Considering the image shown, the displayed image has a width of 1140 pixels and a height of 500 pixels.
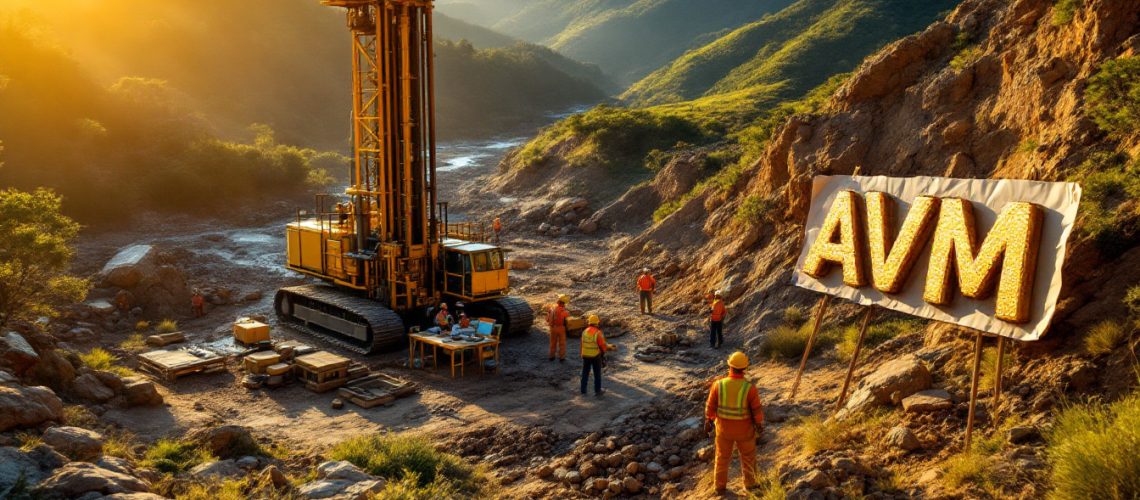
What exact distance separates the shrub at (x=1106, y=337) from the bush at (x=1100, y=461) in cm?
150

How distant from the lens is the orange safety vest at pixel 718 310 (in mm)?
14992

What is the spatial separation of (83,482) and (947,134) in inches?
596

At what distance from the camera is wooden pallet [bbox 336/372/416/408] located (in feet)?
41.8

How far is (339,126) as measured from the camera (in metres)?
67.6

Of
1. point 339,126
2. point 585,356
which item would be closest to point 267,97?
point 339,126

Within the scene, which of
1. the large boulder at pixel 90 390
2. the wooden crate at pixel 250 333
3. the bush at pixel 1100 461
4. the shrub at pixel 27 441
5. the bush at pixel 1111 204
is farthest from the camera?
the wooden crate at pixel 250 333

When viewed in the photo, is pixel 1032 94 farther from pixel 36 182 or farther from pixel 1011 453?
pixel 36 182

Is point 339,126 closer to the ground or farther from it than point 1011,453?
farther from it

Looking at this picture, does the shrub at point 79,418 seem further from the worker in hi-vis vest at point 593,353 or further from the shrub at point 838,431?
the shrub at point 838,431

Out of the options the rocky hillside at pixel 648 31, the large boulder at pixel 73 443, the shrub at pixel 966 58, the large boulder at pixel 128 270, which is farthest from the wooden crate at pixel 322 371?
the rocky hillside at pixel 648 31

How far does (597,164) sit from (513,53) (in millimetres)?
73389

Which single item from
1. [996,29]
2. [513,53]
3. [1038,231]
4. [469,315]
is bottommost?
[469,315]

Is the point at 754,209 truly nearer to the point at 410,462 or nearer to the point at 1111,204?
the point at 1111,204

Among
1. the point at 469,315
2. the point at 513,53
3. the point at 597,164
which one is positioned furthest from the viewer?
the point at 513,53
